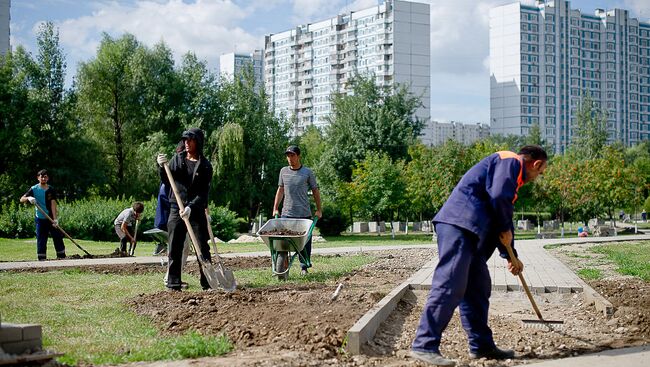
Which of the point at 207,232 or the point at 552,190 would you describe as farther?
the point at 552,190

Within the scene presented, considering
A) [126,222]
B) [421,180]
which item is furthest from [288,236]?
[421,180]

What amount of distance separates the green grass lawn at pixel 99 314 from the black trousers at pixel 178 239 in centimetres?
38

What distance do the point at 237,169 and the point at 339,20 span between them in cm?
7143

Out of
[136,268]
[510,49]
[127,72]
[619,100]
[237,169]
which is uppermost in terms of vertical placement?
[510,49]

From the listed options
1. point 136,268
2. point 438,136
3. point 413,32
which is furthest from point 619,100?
point 136,268

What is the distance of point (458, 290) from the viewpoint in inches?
203

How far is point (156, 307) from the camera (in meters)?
7.10

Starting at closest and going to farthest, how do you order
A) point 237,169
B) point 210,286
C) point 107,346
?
point 107,346 < point 210,286 < point 237,169

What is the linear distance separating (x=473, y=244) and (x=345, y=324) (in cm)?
132

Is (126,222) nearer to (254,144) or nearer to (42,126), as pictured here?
(254,144)

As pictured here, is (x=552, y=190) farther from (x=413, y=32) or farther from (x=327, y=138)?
(x=413, y=32)

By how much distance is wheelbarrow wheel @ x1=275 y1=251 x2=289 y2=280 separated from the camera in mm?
9930

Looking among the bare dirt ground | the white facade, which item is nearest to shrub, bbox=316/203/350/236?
the bare dirt ground

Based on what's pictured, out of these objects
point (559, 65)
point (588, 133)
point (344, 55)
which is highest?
point (559, 65)
